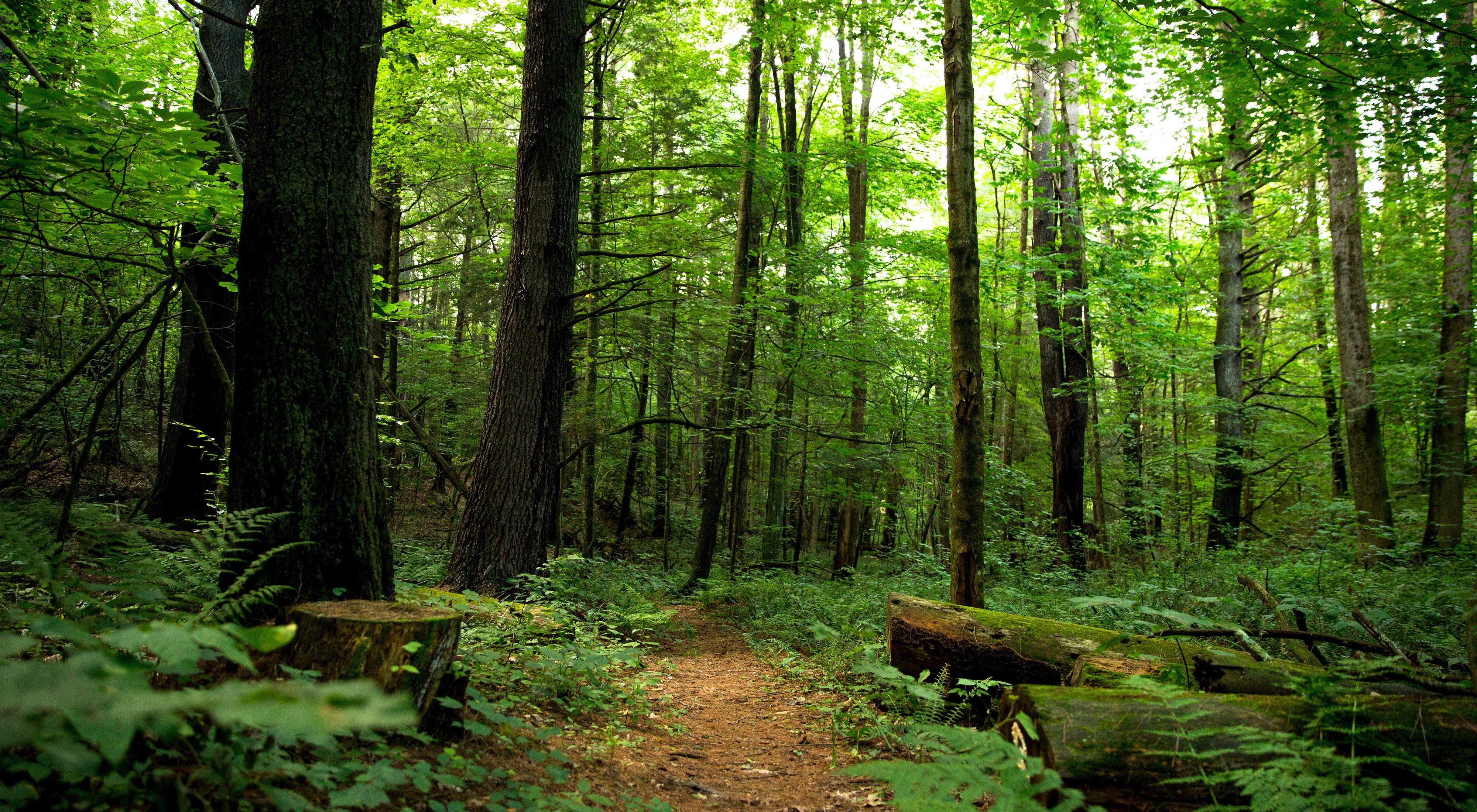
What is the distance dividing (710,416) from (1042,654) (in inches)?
279

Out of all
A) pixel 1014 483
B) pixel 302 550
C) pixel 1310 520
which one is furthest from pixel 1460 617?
pixel 1310 520

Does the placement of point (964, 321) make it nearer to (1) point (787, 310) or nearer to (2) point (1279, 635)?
(2) point (1279, 635)

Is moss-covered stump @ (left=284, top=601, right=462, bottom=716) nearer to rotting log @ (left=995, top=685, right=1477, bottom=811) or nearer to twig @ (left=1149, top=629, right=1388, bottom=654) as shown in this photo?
rotting log @ (left=995, top=685, right=1477, bottom=811)

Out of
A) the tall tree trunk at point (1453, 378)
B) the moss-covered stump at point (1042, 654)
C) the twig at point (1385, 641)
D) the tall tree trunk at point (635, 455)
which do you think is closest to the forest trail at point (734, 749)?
the moss-covered stump at point (1042, 654)

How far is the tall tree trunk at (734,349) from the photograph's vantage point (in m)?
9.95

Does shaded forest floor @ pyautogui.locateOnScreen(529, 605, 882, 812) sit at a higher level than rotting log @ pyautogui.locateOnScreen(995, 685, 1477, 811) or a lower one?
lower

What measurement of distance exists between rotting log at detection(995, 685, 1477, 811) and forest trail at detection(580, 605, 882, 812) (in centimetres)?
104

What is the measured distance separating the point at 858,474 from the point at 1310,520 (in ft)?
39.1

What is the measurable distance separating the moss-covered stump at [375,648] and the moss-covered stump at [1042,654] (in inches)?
123

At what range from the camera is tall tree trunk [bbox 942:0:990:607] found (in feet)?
18.3

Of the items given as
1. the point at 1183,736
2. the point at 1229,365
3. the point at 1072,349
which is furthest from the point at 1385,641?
the point at 1229,365

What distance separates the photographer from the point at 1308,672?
350cm

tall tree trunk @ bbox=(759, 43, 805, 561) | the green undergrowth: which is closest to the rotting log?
the green undergrowth

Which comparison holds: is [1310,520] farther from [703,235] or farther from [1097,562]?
[703,235]
